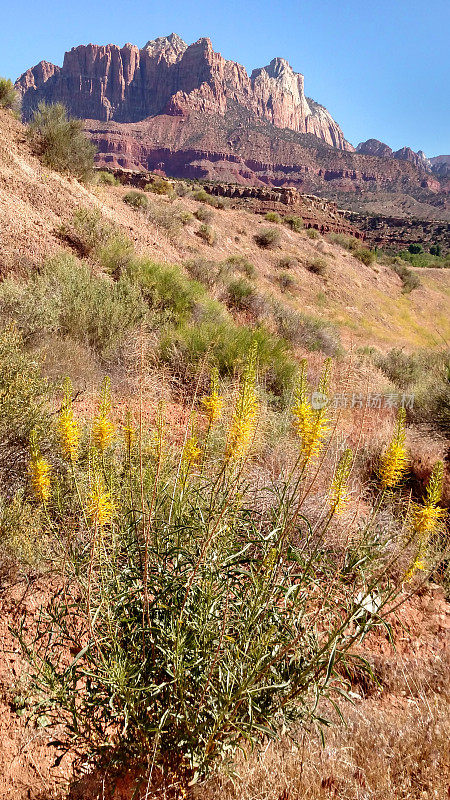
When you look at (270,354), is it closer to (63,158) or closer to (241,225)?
(63,158)

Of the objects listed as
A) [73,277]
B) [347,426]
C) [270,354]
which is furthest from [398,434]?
[73,277]

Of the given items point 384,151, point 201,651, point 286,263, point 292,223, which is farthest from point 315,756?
point 384,151

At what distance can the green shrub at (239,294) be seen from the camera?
14.1 m

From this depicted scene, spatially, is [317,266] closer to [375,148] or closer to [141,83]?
[141,83]

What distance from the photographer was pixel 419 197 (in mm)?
79875

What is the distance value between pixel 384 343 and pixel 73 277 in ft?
55.9

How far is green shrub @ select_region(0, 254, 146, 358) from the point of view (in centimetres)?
589

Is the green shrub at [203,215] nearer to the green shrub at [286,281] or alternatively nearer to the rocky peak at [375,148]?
the green shrub at [286,281]

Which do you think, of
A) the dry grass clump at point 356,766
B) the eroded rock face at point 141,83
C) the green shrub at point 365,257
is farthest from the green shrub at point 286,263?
the eroded rock face at point 141,83

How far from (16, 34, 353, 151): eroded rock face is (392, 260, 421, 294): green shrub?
11569cm

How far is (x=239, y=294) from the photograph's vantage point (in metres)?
14.4

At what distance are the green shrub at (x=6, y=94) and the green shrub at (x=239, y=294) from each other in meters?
8.77

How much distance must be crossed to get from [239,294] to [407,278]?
24224mm

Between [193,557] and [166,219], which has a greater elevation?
[166,219]
